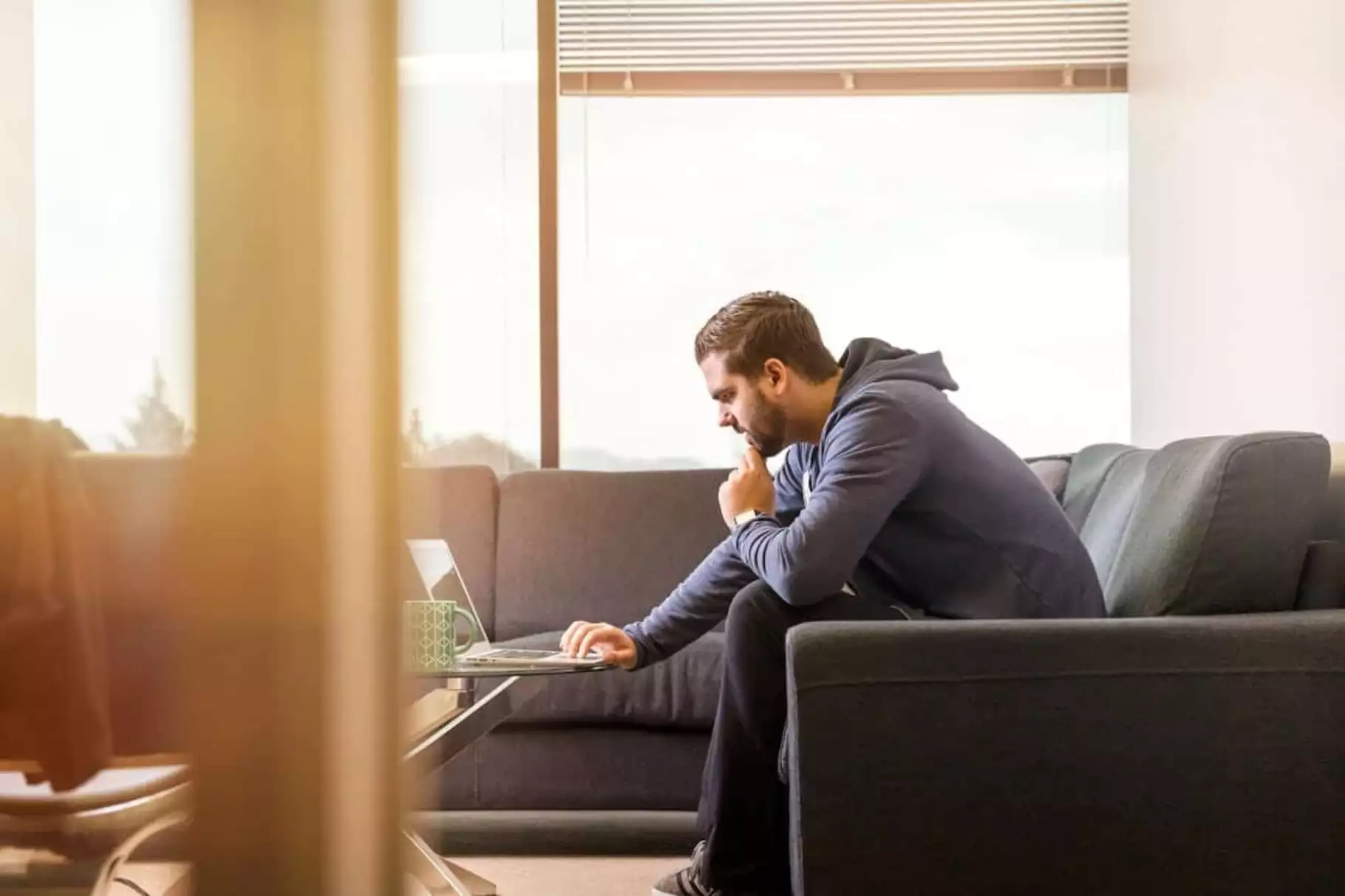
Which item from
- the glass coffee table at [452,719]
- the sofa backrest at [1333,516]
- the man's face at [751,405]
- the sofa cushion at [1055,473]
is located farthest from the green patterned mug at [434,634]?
the sofa cushion at [1055,473]

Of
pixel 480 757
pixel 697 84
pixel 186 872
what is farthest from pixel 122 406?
pixel 697 84

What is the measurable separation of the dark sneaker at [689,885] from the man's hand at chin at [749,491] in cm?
45

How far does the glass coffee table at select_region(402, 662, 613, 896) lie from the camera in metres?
0.40

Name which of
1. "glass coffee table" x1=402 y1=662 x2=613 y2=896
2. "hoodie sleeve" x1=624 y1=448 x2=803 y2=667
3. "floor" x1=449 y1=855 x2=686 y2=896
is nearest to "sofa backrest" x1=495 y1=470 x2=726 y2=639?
"floor" x1=449 y1=855 x2=686 y2=896

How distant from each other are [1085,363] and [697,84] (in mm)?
1374

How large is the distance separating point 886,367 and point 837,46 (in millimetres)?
2176

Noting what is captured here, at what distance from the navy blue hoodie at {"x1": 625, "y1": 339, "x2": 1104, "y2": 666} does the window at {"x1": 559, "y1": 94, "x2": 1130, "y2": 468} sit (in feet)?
5.93

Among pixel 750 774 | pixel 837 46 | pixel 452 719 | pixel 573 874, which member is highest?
pixel 837 46

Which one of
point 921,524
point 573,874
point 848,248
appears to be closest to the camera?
point 921,524

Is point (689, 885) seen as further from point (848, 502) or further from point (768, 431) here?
point (768, 431)

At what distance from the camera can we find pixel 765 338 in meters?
1.78

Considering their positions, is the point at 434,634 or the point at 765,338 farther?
the point at 765,338

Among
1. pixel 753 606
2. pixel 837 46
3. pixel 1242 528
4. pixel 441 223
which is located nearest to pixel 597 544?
pixel 753 606

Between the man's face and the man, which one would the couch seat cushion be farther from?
the man's face
